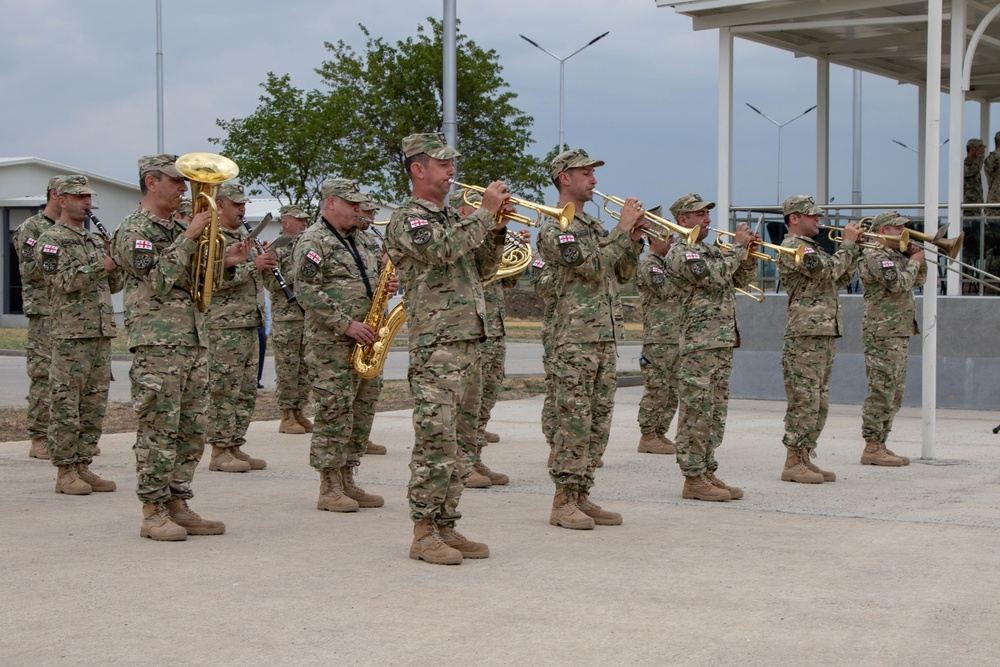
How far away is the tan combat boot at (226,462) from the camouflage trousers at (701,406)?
11.5ft

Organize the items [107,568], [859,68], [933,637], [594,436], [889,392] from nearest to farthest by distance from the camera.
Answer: [933,637], [107,568], [594,436], [889,392], [859,68]

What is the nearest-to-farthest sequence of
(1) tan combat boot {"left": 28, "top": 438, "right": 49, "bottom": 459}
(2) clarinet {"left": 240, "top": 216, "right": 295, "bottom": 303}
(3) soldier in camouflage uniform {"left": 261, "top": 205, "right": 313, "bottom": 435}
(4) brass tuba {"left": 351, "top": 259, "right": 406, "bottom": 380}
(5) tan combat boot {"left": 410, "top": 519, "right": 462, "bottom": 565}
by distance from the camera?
(5) tan combat boot {"left": 410, "top": 519, "right": 462, "bottom": 565}, (4) brass tuba {"left": 351, "top": 259, "right": 406, "bottom": 380}, (2) clarinet {"left": 240, "top": 216, "right": 295, "bottom": 303}, (1) tan combat boot {"left": 28, "top": 438, "right": 49, "bottom": 459}, (3) soldier in camouflage uniform {"left": 261, "top": 205, "right": 313, "bottom": 435}

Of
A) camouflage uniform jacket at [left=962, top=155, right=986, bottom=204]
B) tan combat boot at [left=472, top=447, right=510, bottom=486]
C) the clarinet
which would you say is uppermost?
camouflage uniform jacket at [left=962, top=155, right=986, bottom=204]

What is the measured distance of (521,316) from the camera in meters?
44.2

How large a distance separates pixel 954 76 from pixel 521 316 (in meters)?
30.2

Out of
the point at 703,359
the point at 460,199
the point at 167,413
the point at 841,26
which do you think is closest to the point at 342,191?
the point at 460,199

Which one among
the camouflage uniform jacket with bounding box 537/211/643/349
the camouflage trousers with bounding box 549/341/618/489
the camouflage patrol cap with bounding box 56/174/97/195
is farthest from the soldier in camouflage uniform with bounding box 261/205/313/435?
the camouflage trousers with bounding box 549/341/618/489

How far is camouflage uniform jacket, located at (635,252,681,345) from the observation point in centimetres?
1130

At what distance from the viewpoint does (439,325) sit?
254 inches

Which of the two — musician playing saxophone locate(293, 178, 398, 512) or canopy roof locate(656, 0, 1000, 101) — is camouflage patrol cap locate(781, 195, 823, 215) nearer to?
musician playing saxophone locate(293, 178, 398, 512)

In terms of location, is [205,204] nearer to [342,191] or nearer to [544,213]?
[342,191]

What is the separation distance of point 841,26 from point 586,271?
9.88 metres

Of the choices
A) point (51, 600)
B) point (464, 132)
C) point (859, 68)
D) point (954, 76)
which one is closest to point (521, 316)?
point (464, 132)

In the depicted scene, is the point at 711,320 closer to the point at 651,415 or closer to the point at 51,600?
the point at 651,415
